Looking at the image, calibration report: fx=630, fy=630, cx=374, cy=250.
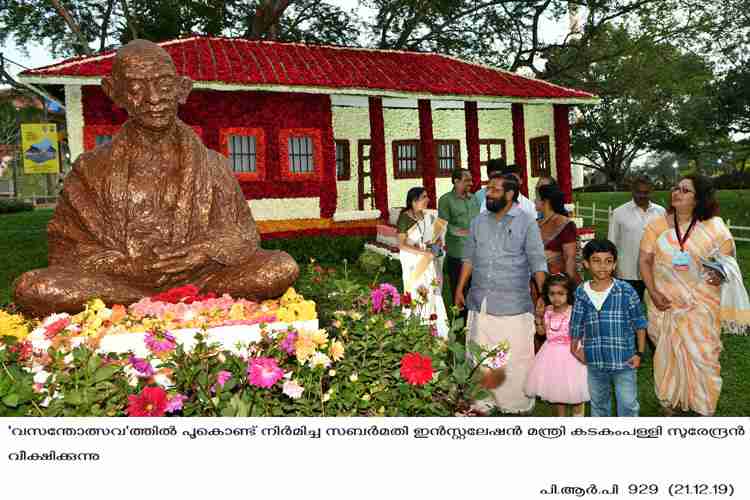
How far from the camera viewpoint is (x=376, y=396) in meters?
3.27

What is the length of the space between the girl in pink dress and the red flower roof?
29.7ft

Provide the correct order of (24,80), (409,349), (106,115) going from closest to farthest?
(409,349), (24,80), (106,115)

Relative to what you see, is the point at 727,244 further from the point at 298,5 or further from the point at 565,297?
the point at 298,5

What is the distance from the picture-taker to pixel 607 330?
3898 millimetres

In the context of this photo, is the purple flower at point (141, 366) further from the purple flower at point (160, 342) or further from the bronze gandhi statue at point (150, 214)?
the bronze gandhi statue at point (150, 214)

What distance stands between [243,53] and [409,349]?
1194 cm

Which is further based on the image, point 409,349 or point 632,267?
point 632,267

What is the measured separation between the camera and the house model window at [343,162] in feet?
57.1

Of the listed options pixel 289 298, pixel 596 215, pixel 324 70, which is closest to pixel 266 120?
pixel 324 70

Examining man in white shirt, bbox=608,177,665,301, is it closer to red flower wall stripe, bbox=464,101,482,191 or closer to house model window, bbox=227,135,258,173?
red flower wall stripe, bbox=464,101,482,191

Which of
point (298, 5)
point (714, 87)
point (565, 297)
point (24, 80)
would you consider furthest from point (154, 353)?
point (714, 87)

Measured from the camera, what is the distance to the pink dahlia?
2848 mm

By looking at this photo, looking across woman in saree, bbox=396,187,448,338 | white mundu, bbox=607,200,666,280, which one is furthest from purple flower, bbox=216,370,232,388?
white mundu, bbox=607,200,666,280

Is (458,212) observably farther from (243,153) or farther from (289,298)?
(243,153)
